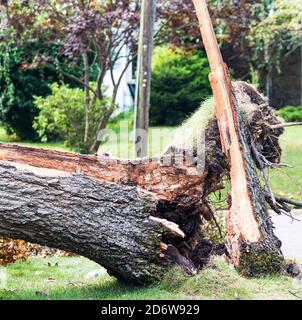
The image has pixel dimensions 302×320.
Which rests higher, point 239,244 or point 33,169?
point 33,169

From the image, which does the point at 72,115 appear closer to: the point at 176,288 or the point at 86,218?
the point at 86,218

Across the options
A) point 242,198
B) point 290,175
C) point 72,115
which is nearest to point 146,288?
point 242,198

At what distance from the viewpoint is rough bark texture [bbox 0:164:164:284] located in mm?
5578

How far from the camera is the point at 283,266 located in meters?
6.02

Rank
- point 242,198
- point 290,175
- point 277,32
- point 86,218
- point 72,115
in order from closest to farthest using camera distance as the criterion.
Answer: point 86,218
point 242,198
point 290,175
point 72,115
point 277,32

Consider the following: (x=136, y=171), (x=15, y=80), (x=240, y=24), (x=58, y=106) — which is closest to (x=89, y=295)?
(x=136, y=171)

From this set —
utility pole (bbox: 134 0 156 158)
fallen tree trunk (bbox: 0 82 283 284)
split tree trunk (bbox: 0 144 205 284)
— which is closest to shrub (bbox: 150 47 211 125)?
utility pole (bbox: 134 0 156 158)

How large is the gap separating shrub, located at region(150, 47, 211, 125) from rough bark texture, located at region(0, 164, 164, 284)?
14695 mm

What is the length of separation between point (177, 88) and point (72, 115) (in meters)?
7.43

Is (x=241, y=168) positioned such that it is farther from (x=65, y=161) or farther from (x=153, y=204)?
(x=65, y=161)

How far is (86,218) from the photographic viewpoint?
5.67 m

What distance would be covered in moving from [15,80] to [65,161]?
12155 mm
